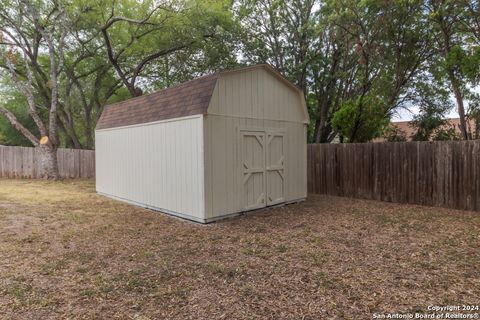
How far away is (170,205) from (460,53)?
822cm

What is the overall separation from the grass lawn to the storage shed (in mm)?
615

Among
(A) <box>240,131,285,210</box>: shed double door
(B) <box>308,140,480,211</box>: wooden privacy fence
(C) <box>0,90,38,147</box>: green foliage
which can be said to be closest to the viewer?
(A) <box>240,131,285,210</box>: shed double door

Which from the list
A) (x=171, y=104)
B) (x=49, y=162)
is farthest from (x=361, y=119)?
(x=49, y=162)

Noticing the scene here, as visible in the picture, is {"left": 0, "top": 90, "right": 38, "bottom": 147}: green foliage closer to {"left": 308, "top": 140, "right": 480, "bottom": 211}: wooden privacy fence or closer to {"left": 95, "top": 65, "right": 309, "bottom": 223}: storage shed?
Answer: {"left": 95, "top": 65, "right": 309, "bottom": 223}: storage shed

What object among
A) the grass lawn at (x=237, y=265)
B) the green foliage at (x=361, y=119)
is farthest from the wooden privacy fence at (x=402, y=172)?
the green foliage at (x=361, y=119)

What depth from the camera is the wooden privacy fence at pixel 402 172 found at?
6.33m

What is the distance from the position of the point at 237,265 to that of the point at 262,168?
3.27m

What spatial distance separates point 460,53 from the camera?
23.8 ft

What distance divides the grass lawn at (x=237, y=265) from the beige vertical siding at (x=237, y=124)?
702 millimetres

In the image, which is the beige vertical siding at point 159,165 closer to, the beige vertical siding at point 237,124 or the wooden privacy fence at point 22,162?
the beige vertical siding at point 237,124

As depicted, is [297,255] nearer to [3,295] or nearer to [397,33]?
[3,295]

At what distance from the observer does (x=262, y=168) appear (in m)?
6.54

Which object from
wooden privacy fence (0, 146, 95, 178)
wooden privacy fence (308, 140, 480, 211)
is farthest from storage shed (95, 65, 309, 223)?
wooden privacy fence (0, 146, 95, 178)

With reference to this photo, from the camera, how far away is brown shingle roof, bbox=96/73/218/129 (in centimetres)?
563
